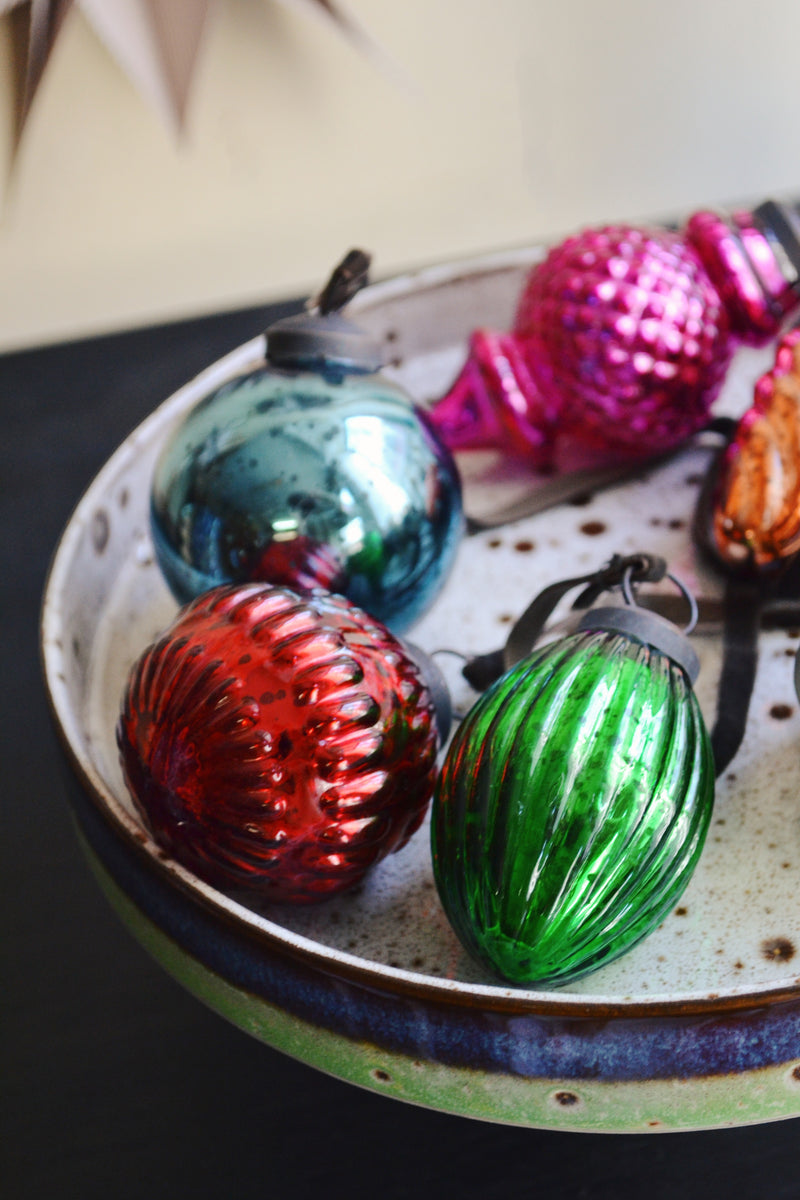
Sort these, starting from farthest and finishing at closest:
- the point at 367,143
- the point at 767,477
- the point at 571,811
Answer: the point at 367,143
the point at 767,477
the point at 571,811

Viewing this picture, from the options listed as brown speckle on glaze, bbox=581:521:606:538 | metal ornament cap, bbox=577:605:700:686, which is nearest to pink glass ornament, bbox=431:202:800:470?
brown speckle on glaze, bbox=581:521:606:538

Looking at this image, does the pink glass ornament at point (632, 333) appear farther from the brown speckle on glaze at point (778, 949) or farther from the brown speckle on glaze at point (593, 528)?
the brown speckle on glaze at point (778, 949)

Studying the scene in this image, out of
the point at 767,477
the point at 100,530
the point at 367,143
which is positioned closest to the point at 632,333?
the point at 767,477

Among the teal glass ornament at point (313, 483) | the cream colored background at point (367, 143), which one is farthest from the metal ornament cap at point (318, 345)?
the cream colored background at point (367, 143)

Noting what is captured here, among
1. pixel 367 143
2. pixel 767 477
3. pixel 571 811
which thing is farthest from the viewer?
pixel 367 143

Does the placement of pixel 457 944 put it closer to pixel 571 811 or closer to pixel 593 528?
pixel 571 811

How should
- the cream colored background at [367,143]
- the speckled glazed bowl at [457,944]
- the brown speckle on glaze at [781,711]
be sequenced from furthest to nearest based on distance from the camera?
the cream colored background at [367,143] → the brown speckle on glaze at [781,711] → the speckled glazed bowl at [457,944]

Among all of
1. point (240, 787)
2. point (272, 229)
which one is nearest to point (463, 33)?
point (272, 229)
